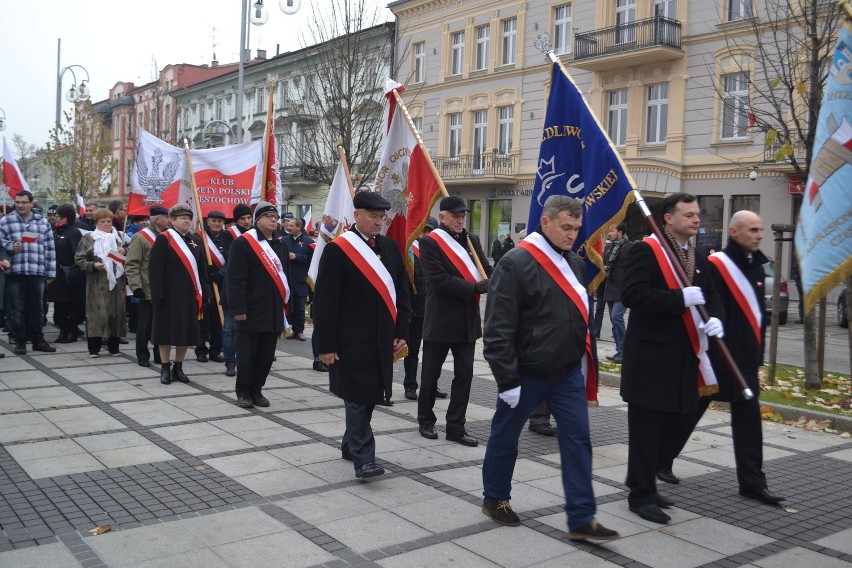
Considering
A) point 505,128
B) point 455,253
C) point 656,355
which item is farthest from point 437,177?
point 505,128

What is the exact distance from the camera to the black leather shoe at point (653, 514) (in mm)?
5285

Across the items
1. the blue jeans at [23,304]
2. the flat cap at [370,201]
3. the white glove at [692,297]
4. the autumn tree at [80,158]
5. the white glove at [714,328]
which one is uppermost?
the autumn tree at [80,158]

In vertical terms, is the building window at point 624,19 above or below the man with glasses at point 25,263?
above

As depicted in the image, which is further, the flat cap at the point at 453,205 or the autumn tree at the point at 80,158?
the autumn tree at the point at 80,158

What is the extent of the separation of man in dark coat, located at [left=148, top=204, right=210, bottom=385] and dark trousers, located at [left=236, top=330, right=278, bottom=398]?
1.39 meters

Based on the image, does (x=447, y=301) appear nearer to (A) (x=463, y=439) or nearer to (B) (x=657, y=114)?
(A) (x=463, y=439)

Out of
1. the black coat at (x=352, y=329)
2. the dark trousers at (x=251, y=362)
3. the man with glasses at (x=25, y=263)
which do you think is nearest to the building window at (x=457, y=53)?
the man with glasses at (x=25, y=263)

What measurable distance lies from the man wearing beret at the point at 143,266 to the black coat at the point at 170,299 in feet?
2.77

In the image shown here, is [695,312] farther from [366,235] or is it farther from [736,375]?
[366,235]

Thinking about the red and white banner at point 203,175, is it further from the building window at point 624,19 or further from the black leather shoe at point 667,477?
the building window at point 624,19

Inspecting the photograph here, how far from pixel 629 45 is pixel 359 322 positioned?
25323 millimetres

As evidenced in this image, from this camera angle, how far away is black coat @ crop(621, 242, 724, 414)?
209 inches

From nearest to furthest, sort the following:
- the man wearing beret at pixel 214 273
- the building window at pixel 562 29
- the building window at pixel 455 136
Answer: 1. the man wearing beret at pixel 214 273
2. the building window at pixel 562 29
3. the building window at pixel 455 136

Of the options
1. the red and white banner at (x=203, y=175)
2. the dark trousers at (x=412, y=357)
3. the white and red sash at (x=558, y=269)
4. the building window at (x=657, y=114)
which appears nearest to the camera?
the white and red sash at (x=558, y=269)
